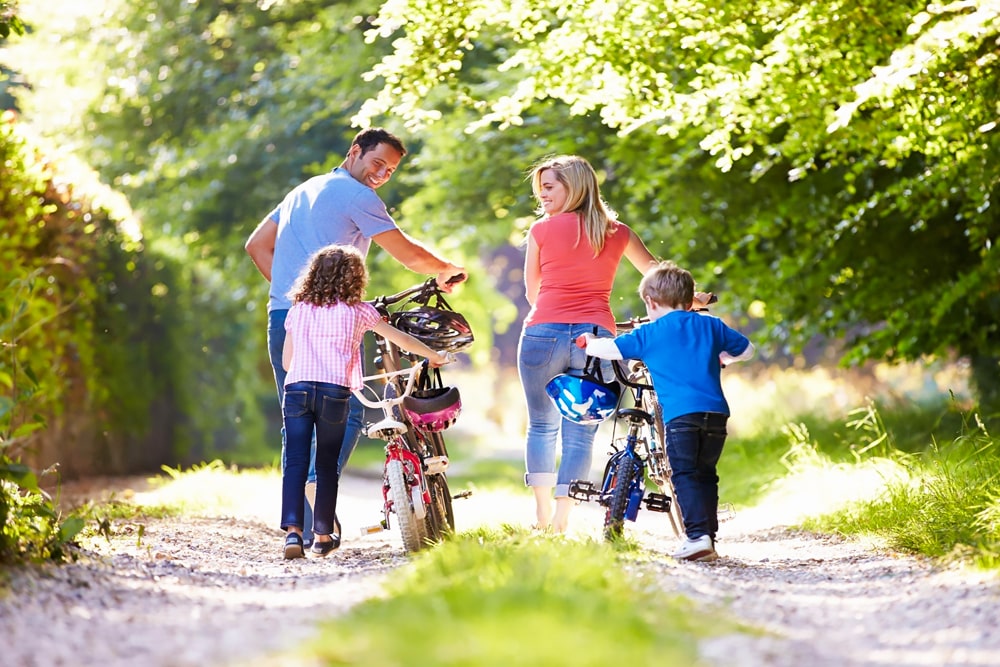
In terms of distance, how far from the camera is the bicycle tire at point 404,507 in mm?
6090

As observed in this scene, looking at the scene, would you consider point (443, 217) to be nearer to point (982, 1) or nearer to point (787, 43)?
point (787, 43)

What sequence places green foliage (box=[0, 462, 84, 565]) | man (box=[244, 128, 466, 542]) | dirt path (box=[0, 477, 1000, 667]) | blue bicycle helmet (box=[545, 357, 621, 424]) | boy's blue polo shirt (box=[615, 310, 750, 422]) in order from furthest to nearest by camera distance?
man (box=[244, 128, 466, 542])
blue bicycle helmet (box=[545, 357, 621, 424])
boy's blue polo shirt (box=[615, 310, 750, 422])
green foliage (box=[0, 462, 84, 565])
dirt path (box=[0, 477, 1000, 667])

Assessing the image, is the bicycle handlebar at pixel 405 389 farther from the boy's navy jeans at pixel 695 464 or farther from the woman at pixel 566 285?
the boy's navy jeans at pixel 695 464

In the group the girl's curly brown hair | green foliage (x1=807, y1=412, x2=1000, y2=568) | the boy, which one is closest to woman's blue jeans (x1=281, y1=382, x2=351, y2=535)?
the girl's curly brown hair

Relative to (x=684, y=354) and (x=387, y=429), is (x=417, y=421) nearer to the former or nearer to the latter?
(x=387, y=429)

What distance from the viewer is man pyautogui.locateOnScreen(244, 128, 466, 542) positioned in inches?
256

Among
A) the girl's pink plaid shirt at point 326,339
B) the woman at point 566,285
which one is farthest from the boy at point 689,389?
the girl's pink plaid shirt at point 326,339

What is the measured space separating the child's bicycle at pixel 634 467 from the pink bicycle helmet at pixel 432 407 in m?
0.65

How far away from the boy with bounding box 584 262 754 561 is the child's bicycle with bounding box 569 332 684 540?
0.15 m

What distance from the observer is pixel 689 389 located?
19.3ft

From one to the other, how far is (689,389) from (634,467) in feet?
1.35

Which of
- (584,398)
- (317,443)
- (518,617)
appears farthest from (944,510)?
(518,617)

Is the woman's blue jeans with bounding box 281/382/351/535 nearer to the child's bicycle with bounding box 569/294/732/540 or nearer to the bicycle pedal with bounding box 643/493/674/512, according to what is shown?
the child's bicycle with bounding box 569/294/732/540

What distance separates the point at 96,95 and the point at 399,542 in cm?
1209
